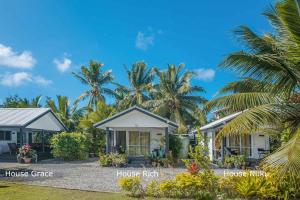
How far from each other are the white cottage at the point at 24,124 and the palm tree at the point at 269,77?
19183mm

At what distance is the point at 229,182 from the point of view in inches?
409

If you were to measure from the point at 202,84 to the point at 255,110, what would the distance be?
32.4m

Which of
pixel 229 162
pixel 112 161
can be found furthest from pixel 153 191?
pixel 112 161

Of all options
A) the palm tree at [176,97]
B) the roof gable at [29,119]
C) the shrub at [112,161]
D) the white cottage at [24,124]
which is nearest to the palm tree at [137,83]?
the palm tree at [176,97]

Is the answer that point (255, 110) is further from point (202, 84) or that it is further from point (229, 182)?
point (202, 84)

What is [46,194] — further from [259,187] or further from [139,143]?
[139,143]

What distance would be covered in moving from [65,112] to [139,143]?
43.9ft

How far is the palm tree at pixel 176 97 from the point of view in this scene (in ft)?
123

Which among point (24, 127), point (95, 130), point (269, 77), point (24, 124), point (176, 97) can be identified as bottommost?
point (95, 130)

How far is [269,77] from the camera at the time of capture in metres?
8.28

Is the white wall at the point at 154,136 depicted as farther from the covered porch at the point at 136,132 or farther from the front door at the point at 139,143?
the front door at the point at 139,143

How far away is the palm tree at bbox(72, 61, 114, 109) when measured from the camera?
4238cm

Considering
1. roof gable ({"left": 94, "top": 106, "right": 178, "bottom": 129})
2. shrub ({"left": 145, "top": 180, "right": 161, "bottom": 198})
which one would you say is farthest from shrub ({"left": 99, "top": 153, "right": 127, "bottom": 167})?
shrub ({"left": 145, "top": 180, "right": 161, "bottom": 198})

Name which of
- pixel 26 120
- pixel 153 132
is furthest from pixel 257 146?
pixel 26 120
